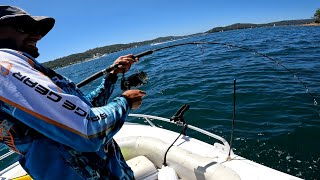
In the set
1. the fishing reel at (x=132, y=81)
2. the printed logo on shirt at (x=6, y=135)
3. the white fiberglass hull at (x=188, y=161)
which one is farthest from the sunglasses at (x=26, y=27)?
the white fiberglass hull at (x=188, y=161)

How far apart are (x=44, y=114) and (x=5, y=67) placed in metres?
0.30

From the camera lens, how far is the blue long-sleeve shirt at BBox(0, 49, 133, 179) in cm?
131

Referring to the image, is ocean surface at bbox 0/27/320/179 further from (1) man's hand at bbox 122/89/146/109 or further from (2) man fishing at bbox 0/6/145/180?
(2) man fishing at bbox 0/6/145/180

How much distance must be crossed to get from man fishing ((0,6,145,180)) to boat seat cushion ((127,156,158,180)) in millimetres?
2179

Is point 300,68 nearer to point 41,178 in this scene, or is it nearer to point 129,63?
point 129,63

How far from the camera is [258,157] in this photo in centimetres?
619

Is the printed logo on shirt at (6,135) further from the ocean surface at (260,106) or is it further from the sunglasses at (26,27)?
the ocean surface at (260,106)

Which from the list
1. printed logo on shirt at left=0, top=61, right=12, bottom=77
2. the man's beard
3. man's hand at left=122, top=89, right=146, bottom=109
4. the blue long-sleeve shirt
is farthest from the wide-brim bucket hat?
man's hand at left=122, top=89, right=146, bottom=109

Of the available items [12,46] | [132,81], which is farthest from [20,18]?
[132,81]

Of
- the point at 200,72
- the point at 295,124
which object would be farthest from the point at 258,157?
the point at 200,72

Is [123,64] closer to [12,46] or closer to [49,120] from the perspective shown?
[12,46]

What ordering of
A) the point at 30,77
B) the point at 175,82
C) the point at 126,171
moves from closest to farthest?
the point at 30,77 < the point at 126,171 < the point at 175,82

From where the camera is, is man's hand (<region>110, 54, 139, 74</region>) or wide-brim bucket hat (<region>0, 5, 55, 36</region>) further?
man's hand (<region>110, 54, 139, 74</region>)

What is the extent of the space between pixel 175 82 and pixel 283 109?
6.87 m
